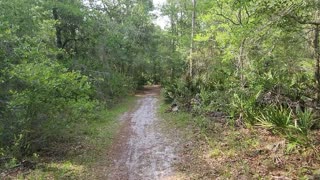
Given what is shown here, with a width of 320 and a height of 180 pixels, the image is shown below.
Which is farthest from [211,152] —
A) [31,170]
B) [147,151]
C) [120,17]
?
[120,17]

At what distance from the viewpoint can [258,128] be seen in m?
9.40

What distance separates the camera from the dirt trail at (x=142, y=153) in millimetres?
6980

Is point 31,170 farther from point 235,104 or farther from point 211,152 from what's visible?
point 235,104

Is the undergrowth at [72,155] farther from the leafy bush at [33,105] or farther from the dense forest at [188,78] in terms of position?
the leafy bush at [33,105]

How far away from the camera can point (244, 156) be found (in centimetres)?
757

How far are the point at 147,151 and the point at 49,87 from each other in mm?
3303

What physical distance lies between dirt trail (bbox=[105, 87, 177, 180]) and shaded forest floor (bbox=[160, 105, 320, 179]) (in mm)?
434

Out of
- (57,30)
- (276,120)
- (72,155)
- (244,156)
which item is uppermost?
(57,30)

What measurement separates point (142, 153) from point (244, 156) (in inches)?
112

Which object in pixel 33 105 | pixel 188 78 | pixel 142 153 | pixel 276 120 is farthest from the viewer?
pixel 188 78

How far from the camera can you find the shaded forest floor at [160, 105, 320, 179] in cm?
647

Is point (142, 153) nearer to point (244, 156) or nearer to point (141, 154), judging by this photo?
point (141, 154)

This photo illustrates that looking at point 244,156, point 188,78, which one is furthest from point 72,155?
point 188,78

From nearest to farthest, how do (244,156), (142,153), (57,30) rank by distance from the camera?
(244,156) < (142,153) < (57,30)
